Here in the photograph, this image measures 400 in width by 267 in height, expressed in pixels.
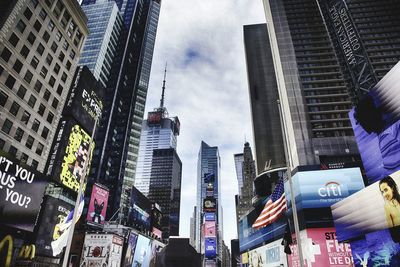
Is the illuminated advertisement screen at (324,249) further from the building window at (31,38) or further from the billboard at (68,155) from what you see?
the building window at (31,38)

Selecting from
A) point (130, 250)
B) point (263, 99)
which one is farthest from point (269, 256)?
point (263, 99)

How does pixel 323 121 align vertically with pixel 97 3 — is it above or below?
below

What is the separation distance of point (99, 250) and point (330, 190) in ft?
154

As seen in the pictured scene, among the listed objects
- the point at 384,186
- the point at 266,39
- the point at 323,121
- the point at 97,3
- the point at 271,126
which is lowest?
the point at 384,186

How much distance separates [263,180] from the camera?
97.8 metres

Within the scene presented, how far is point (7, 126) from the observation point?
3953 centimetres

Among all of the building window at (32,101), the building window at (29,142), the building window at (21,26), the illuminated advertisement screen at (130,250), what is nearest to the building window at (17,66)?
the building window at (32,101)

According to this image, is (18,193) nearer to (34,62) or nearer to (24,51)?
(24,51)

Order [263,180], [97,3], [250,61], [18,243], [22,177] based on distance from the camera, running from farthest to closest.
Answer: [97,3] → [250,61] → [263,180] → [18,243] → [22,177]

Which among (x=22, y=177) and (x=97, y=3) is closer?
(x=22, y=177)

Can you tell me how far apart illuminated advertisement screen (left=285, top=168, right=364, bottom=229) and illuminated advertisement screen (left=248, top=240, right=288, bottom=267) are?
1249 cm

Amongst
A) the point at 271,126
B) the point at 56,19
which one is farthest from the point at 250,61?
the point at 56,19

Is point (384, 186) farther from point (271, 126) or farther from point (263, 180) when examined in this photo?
point (271, 126)

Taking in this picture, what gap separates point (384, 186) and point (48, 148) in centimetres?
4779
